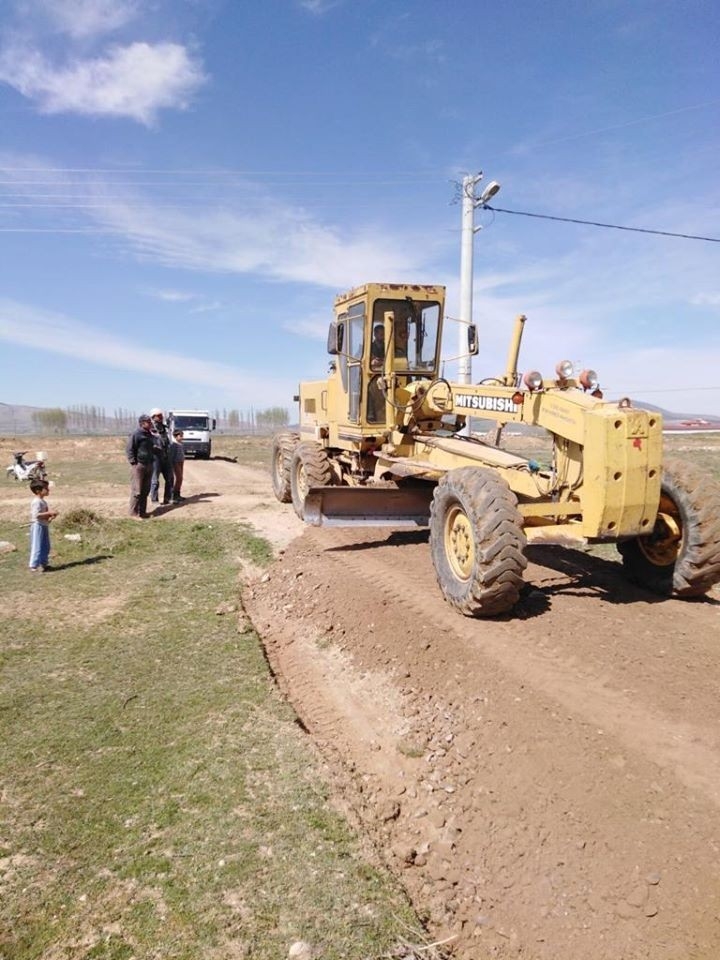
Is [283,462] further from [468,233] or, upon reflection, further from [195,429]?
[195,429]

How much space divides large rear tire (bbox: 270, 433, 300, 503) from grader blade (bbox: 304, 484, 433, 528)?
360cm

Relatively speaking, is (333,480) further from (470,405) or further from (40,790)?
(40,790)

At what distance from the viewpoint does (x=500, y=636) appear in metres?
5.33

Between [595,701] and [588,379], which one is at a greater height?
[588,379]

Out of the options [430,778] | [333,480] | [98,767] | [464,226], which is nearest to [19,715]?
[98,767]

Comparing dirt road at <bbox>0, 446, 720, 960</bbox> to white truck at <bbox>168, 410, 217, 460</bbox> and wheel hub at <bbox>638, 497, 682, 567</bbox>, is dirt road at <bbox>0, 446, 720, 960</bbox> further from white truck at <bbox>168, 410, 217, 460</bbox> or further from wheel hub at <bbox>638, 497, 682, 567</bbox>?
white truck at <bbox>168, 410, 217, 460</bbox>

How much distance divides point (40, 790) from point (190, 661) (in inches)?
77.2

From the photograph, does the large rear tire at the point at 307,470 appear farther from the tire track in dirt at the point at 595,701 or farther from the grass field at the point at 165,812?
the tire track in dirt at the point at 595,701

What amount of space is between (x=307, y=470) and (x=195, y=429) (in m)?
17.9

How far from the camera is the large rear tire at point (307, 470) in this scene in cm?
1044

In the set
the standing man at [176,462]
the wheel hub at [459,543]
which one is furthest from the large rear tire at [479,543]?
the standing man at [176,462]

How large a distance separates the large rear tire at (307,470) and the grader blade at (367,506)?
1.46 metres

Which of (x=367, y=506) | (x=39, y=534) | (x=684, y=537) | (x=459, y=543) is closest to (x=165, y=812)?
(x=459, y=543)

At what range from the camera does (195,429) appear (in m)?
27.2
